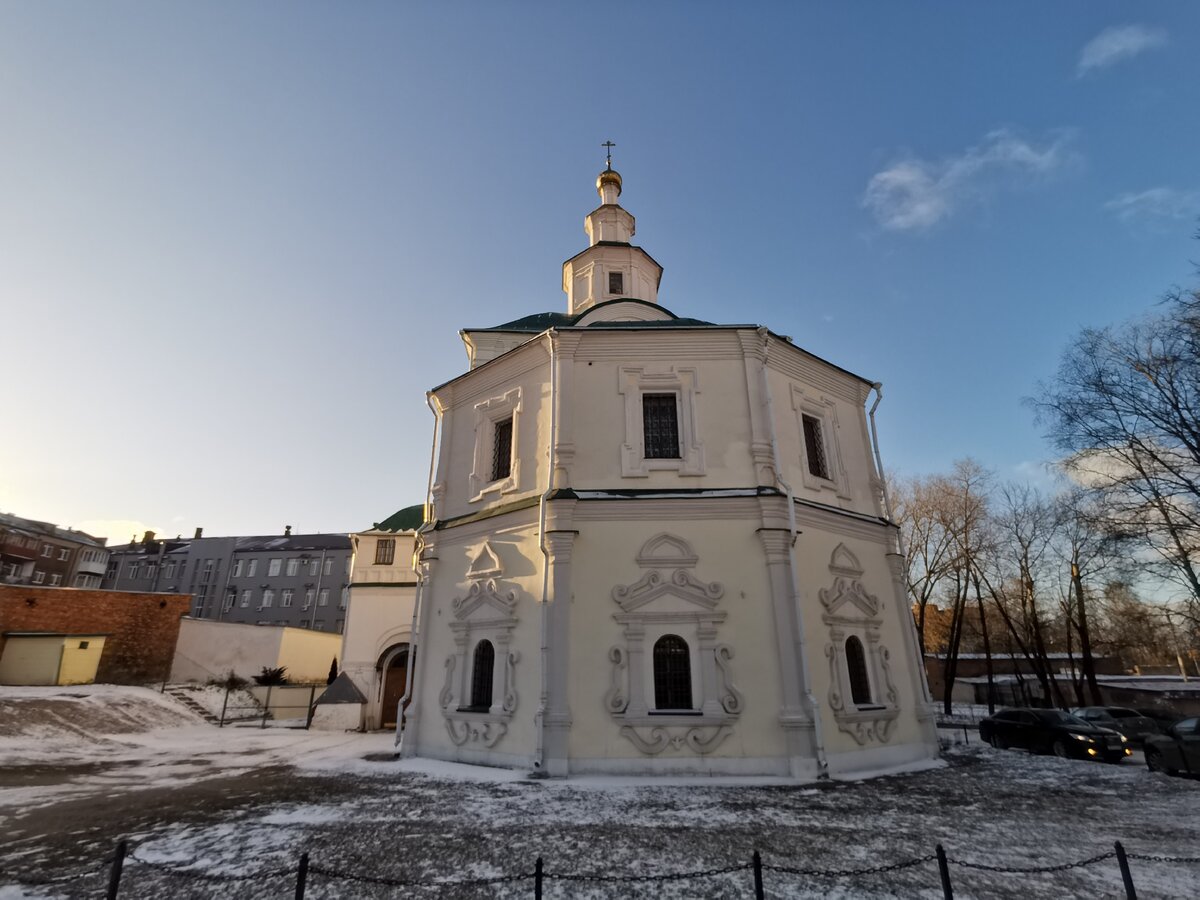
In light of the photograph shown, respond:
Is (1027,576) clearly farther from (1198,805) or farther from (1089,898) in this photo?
(1089,898)

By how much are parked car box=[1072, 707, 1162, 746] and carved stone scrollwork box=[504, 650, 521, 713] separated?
18.8 metres

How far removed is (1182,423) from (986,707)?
2540 cm

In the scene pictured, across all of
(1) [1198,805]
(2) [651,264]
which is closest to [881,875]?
(1) [1198,805]

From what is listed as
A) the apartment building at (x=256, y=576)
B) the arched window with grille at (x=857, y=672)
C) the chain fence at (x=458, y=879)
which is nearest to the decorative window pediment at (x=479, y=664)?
the chain fence at (x=458, y=879)

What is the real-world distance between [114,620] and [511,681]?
2460 cm

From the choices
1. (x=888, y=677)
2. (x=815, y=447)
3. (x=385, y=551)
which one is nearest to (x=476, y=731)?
(x=888, y=677)

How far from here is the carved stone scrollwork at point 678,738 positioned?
37.0 feet

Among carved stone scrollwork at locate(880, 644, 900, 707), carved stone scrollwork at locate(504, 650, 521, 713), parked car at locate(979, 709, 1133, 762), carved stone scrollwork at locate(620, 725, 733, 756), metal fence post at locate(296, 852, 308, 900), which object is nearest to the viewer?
metal fence post at locate(296, 852, 308, 900)

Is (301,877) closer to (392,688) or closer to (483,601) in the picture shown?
(483,601)

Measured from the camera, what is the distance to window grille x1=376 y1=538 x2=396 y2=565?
79.0 ft

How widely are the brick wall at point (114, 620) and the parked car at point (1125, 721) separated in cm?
3716

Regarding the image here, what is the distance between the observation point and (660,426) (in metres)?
14.3

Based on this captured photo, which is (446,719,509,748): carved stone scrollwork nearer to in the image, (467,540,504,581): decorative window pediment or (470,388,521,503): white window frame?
(467,540,504,581): decorative window pediment

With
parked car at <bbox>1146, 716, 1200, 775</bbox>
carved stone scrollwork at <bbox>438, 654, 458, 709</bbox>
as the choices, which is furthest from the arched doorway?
parked car at <bbox>1146, 716, 1200, 775</bbox>
